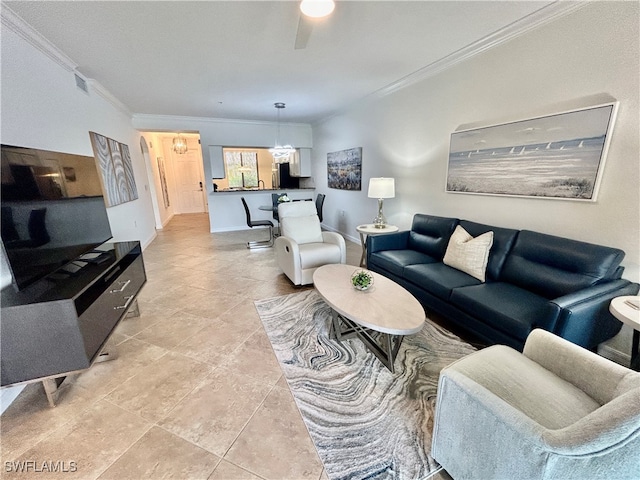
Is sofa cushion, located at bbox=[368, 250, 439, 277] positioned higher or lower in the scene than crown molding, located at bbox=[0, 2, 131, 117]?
lower

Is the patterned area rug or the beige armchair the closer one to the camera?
the beige armchair

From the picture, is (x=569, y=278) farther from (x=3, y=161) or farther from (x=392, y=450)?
(x=3, y=161)

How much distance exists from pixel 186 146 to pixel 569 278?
9.86 metres

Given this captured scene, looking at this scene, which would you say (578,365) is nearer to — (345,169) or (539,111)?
(539,111)

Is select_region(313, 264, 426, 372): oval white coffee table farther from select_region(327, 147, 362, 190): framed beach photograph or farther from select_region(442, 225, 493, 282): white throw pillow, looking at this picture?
select_region(327, 147, 362, 190): framed beach photograph

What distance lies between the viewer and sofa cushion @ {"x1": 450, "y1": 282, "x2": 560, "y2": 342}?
170 centimetres

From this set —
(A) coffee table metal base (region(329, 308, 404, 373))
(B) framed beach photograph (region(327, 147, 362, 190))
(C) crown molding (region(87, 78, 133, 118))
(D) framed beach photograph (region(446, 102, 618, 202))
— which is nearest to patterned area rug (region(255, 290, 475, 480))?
(A) coffee table metal base (region(329, 308, 404, 373))

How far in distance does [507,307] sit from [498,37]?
2.49 meters

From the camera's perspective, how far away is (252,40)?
2537 mm

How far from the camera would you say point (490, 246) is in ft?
8.04

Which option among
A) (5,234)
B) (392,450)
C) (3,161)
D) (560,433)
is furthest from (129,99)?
(560,433)

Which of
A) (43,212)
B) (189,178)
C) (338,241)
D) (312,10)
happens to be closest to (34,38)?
(43,212)

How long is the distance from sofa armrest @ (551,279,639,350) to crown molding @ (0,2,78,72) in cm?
435

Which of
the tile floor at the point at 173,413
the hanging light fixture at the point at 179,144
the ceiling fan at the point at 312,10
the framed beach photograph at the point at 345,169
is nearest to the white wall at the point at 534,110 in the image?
the framed beach photograph at the point at 345,169
